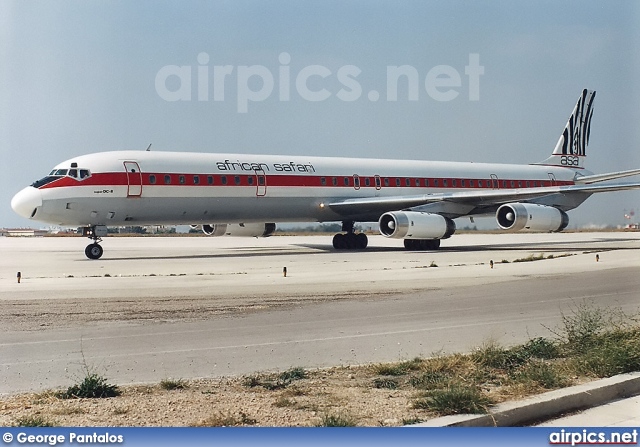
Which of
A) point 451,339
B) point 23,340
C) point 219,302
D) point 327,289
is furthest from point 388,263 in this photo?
point 23,340

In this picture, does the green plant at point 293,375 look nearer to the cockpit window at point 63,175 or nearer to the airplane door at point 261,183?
the cockpit window at point 63,175

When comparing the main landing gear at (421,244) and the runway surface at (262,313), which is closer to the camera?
the runway surface at (262,313)

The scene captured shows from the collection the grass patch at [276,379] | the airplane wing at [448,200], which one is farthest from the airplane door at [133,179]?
the grass patch at [276,379]

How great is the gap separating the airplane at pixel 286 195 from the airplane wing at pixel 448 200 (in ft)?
0.15

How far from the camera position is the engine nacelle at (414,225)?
99.4 ft

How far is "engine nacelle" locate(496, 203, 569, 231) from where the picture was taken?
31.0 m

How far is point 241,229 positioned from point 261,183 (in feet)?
15.9

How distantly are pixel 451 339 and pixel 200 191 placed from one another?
19.9 m

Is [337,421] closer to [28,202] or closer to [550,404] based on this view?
[550,404]

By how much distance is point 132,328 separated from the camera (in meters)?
10.9

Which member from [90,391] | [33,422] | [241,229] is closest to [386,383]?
[90,391]

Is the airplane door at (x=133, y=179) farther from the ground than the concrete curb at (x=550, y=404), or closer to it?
farther from the ground

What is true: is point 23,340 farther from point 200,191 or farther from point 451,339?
point 200,191

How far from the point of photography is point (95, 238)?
2675cm
